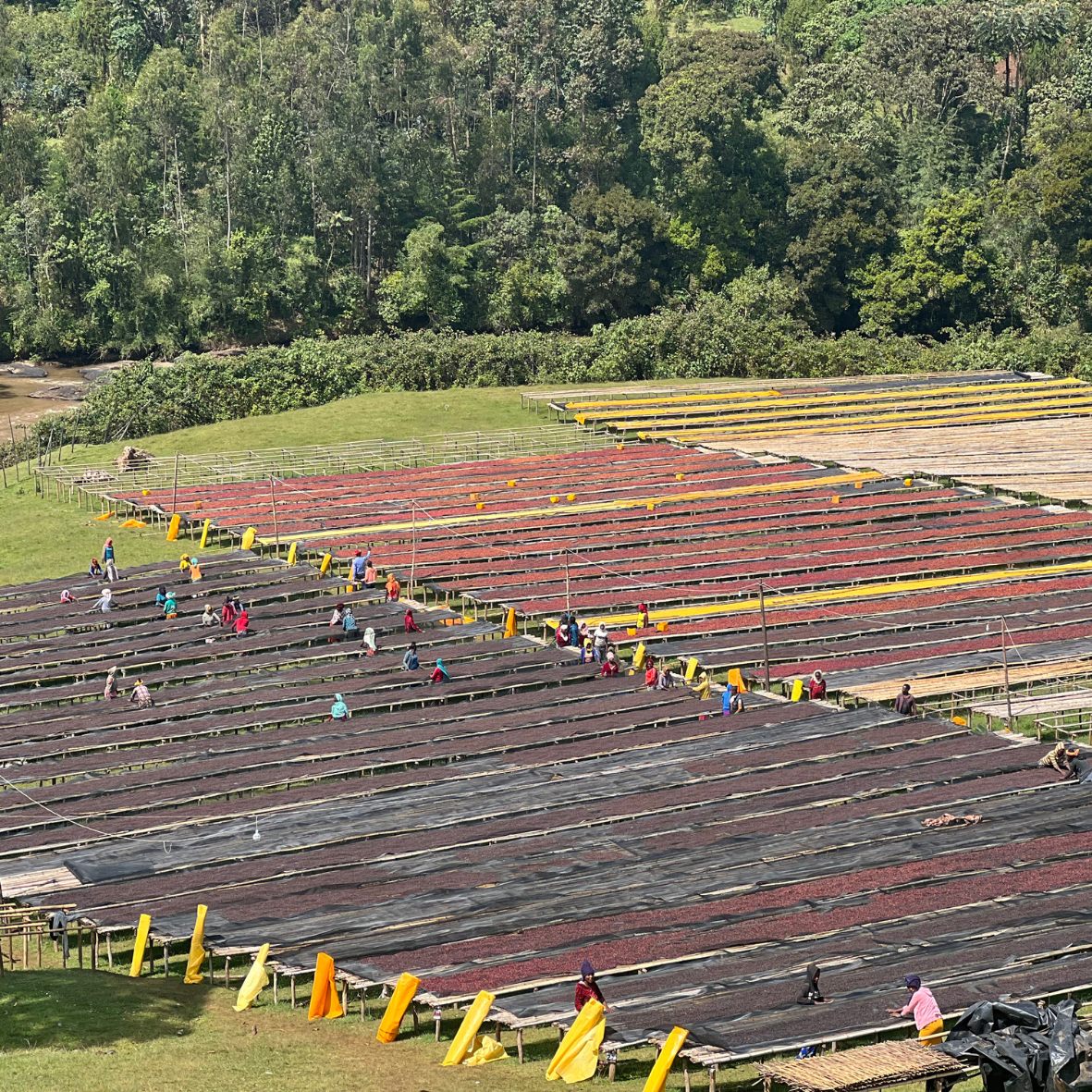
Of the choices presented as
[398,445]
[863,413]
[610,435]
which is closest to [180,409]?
[398,445]

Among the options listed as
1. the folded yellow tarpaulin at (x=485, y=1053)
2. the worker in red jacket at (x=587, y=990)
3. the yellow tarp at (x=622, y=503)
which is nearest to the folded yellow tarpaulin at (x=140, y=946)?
the folded yellow tarpaulin at (x=485, y=1053)

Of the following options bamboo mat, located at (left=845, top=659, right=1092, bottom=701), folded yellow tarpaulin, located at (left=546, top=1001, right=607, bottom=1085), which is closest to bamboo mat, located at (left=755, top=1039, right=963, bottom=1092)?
folded yellow tarpaulin, located at (left=546, top=1001, right=607, bottom=1085)

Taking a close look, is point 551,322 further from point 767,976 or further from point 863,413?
point 767,976

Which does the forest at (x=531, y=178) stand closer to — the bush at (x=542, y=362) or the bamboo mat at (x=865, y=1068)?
the bush at (x=542, y=362)

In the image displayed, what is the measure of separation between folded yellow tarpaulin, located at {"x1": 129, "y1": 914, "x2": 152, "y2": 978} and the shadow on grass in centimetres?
51

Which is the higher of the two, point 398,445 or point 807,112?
point 807,112

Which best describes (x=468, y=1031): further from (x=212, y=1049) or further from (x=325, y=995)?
(x=212, y=1049)

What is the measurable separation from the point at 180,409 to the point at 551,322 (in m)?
39.8

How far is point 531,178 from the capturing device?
14738 cm

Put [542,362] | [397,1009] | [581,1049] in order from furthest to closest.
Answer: [542,362] < [397,1009] < [581,1049]

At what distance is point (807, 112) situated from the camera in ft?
502

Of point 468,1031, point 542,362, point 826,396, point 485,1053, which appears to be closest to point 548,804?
point 468,1031

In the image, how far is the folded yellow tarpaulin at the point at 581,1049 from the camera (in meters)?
28.5

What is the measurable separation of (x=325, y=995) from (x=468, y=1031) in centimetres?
345
